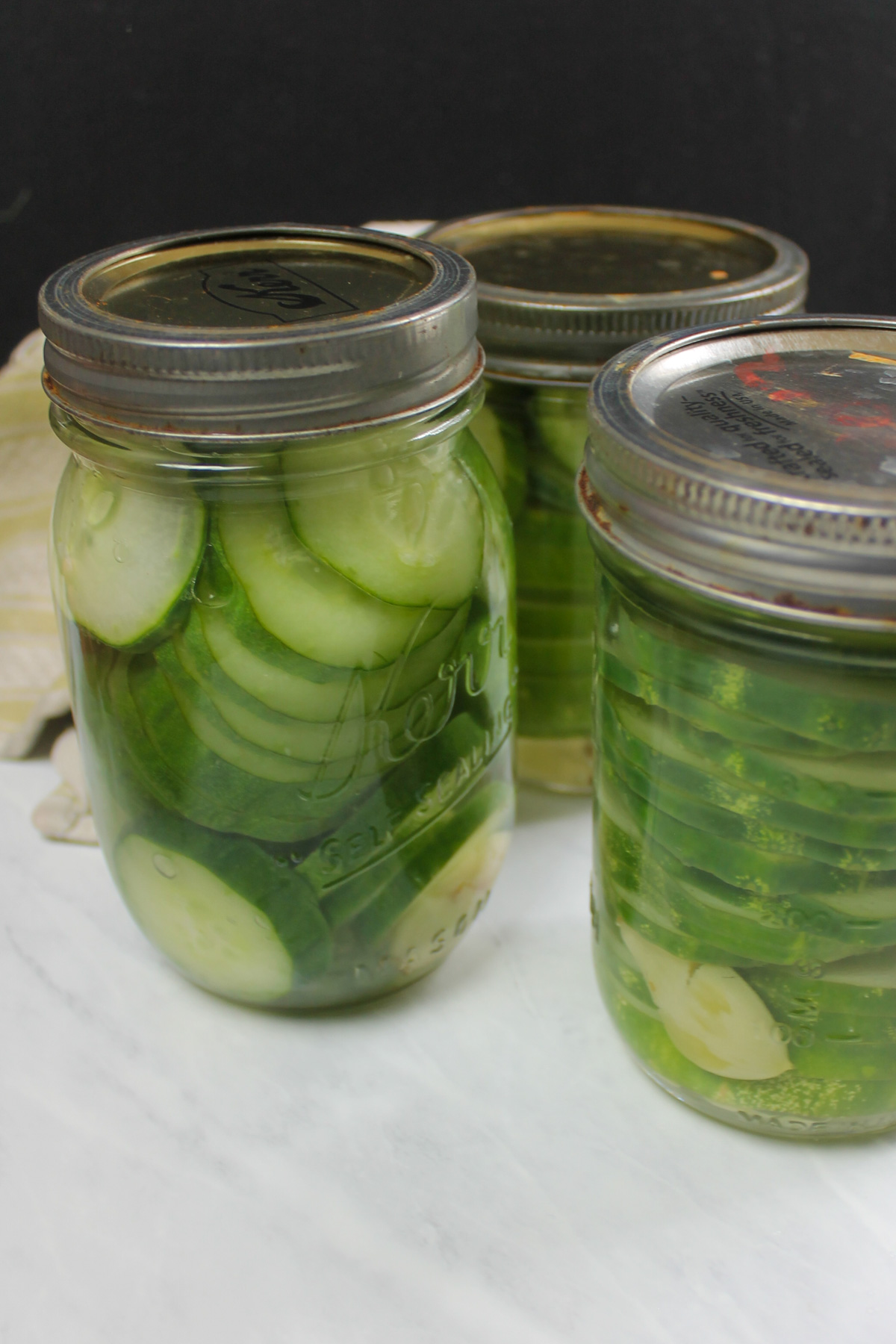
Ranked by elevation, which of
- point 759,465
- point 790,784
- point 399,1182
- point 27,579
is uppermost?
point 759,465

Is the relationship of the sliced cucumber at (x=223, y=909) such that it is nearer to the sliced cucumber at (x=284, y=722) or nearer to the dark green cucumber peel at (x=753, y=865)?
the sliced cucumber at (x=284, y=722)

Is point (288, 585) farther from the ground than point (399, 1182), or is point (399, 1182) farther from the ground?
point (288, 585)

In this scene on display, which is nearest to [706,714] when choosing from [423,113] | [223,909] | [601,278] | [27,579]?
[223,909]

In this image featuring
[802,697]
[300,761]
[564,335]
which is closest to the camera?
[802,697]

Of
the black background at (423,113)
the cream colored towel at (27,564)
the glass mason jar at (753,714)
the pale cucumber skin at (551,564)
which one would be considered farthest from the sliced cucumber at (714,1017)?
the black background at (423,113)

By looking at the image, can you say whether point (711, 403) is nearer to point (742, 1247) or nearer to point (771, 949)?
point (771, 949)

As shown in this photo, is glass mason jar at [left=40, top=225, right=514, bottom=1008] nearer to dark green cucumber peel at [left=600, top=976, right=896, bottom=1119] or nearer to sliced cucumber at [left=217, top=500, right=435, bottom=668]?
sliced cucumber at [left=217, top=500, right=435, bottom=668]

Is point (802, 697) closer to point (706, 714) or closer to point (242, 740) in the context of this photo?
point (706, 714)

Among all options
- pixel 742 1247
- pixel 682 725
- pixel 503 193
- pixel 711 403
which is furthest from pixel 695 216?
pixel 742 1247
